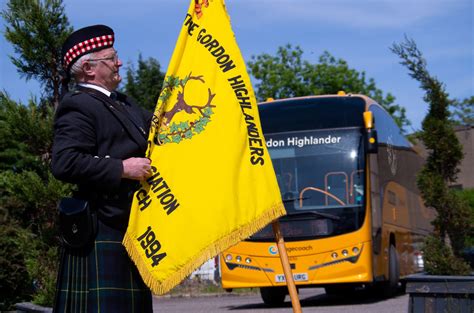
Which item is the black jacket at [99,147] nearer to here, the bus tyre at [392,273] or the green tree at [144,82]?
the bus tyre at [392,273]

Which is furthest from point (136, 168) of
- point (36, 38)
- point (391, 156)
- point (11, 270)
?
point (391, 156)

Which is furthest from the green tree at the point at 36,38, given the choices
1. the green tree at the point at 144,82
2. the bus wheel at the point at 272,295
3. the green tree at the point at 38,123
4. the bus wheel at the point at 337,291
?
the green tree at the point at 144,82

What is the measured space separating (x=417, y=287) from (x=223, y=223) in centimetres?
359

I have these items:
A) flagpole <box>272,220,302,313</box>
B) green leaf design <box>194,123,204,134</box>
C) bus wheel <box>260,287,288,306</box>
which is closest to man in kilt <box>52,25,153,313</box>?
green leaf design <box>194,123,204,134</box>

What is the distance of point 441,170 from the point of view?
9.73 metres

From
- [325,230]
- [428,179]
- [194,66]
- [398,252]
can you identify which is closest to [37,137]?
[428,179]

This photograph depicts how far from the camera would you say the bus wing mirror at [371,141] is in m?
15.9

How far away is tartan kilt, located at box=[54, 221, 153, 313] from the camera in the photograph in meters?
4.75

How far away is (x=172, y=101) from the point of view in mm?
4977

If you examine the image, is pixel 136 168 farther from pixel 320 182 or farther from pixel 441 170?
pixel 320 182

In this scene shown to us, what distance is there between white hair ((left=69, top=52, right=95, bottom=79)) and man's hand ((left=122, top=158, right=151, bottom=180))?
566 mm

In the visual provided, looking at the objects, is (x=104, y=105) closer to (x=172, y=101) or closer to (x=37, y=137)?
(x=172, y=101)

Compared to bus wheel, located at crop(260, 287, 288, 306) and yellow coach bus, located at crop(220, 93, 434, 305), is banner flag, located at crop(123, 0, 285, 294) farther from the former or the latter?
bus wheel, located at crop(260, 287, 288, 306)

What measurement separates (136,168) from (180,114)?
1.44 ft
